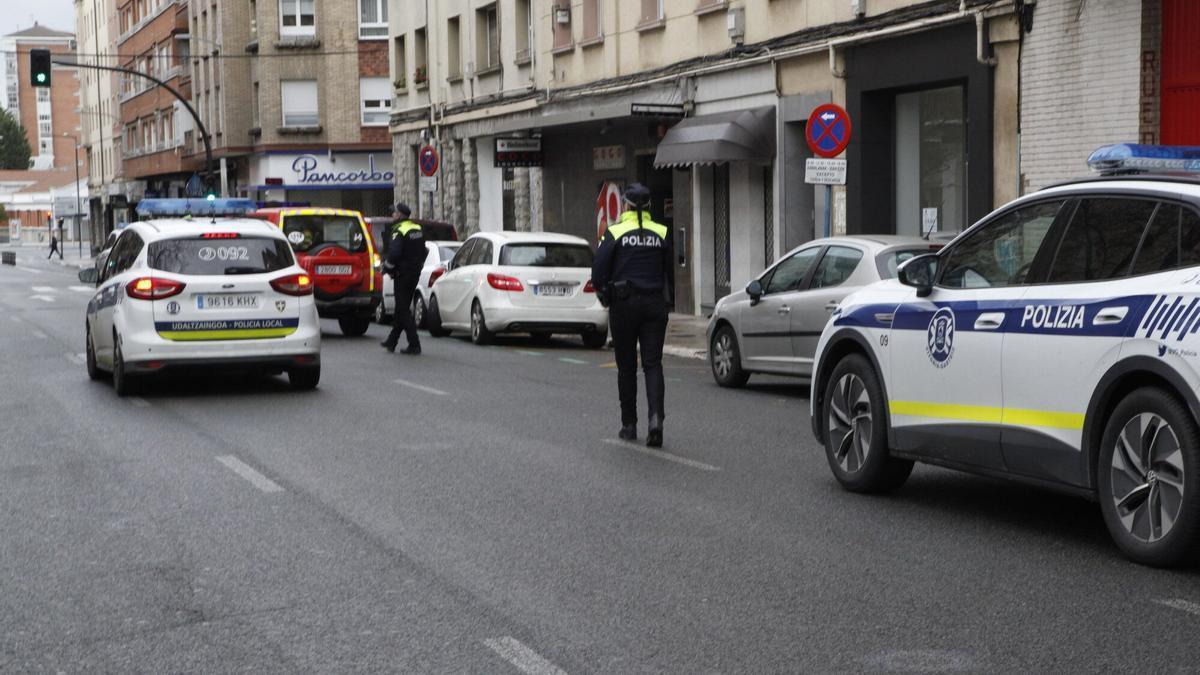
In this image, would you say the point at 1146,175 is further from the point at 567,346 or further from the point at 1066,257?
the point at 567,346

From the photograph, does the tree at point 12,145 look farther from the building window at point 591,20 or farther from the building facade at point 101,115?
the building window at point 591,20

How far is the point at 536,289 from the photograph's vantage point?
22.6m

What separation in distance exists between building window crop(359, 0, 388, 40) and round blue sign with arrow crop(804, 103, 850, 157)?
4178cm

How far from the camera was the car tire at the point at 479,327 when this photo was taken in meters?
22.8

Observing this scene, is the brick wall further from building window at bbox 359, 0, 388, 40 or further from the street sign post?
building window at bbox 359, 0, 388, 40

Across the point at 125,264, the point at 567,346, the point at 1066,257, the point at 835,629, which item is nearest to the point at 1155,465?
the point at 1066,257

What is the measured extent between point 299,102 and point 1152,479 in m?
53.9

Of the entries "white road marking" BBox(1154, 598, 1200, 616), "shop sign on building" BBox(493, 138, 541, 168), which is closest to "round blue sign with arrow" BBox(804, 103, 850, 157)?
"white road marking" BBox(1154, 598, 1200, 616)

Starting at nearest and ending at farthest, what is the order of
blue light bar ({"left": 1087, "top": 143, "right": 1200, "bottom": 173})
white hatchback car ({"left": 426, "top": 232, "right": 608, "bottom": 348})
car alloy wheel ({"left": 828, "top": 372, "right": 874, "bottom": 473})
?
blue light bar ({"left": 1087, "top": 143, "right": 1200, "bottom": 173}), car alloy wheel ({"left": 828, "top": 372, "right": 874, "bottom": 473}), white hatchback car ({"left": 426, "top": 232, "right": 608, "bottom": 348})

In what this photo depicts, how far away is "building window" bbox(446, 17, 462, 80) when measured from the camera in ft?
132

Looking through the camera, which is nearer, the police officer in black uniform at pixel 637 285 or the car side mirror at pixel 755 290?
the police officer in black uniform at pixel 637 285

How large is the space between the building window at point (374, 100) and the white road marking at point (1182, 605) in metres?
53.7

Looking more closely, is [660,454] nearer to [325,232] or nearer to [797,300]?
[797,300]

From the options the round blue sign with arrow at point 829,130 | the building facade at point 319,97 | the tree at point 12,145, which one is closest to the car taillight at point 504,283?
the round blue sign with arrow at point 829,130
